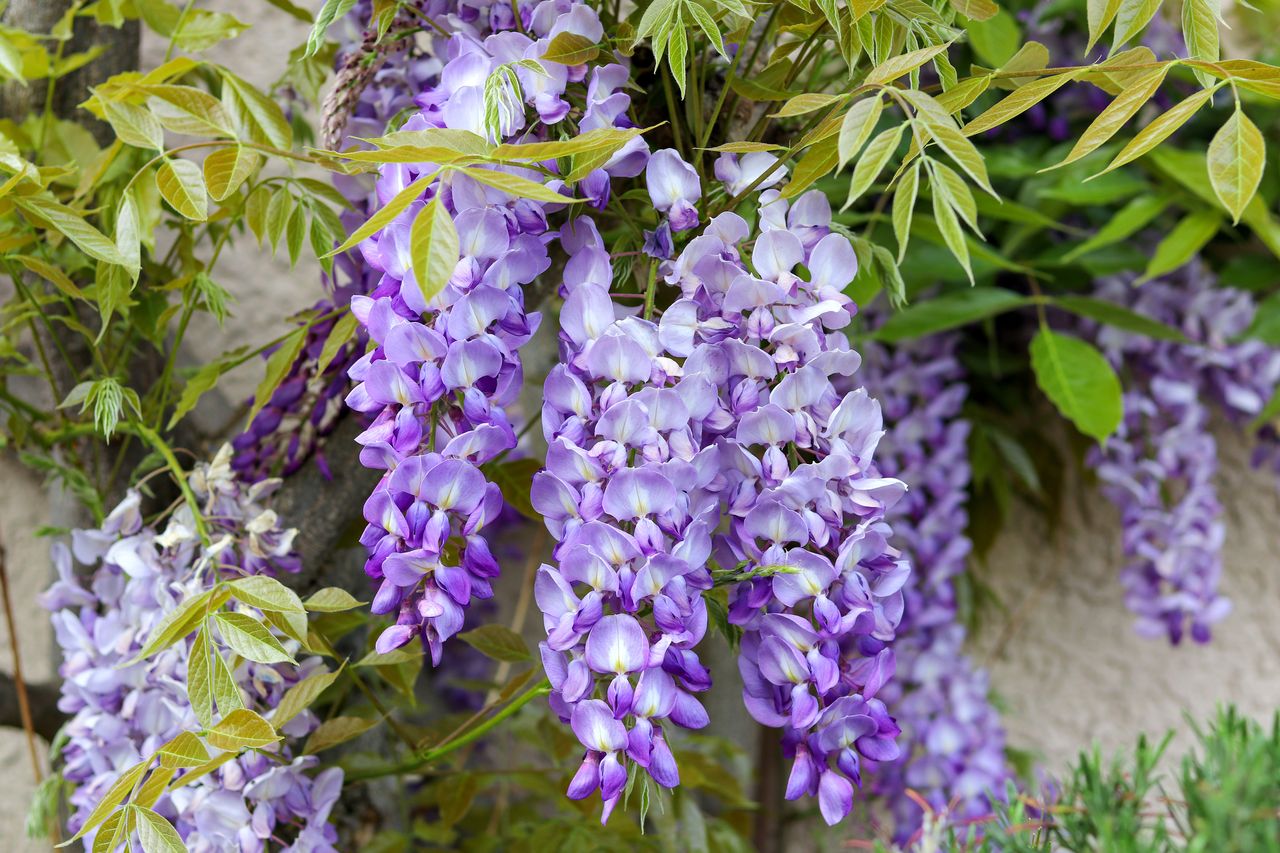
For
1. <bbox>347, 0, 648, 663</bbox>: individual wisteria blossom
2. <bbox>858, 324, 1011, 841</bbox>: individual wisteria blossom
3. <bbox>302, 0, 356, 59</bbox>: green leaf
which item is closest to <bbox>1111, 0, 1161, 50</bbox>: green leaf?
<bbox>347, 0, 648, 663</bbox>: individual wisteria blossom

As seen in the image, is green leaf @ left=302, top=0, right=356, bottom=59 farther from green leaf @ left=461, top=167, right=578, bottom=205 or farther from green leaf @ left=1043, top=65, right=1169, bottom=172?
green leaf @ left=1043, top=65, right=1169, bottom=172

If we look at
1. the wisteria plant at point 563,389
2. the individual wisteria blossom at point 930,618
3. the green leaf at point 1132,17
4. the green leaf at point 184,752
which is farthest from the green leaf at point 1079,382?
the green leaf at point 184,752

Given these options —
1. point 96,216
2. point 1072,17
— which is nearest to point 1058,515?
point 1072,17

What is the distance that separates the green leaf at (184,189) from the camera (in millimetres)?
512

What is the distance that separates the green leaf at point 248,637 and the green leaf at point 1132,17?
0.45 m

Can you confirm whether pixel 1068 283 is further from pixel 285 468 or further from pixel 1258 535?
pixel 285 468

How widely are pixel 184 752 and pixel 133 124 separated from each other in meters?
0.31

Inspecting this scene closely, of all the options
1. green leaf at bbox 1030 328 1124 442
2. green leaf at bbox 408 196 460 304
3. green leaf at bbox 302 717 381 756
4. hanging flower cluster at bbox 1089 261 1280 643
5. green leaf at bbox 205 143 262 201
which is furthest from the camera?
hanging flower cluster at bbox 1089 261 1280 643

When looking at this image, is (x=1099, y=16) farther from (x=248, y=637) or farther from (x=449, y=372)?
(x=248, y=637)

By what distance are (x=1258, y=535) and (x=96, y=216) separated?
4.09 ft

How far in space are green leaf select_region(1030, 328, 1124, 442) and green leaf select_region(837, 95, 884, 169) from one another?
1.83 feet

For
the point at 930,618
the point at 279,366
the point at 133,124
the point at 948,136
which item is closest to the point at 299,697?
the point at 279,366

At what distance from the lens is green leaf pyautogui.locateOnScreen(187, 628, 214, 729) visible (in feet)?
1.58

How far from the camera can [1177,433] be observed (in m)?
1.05
